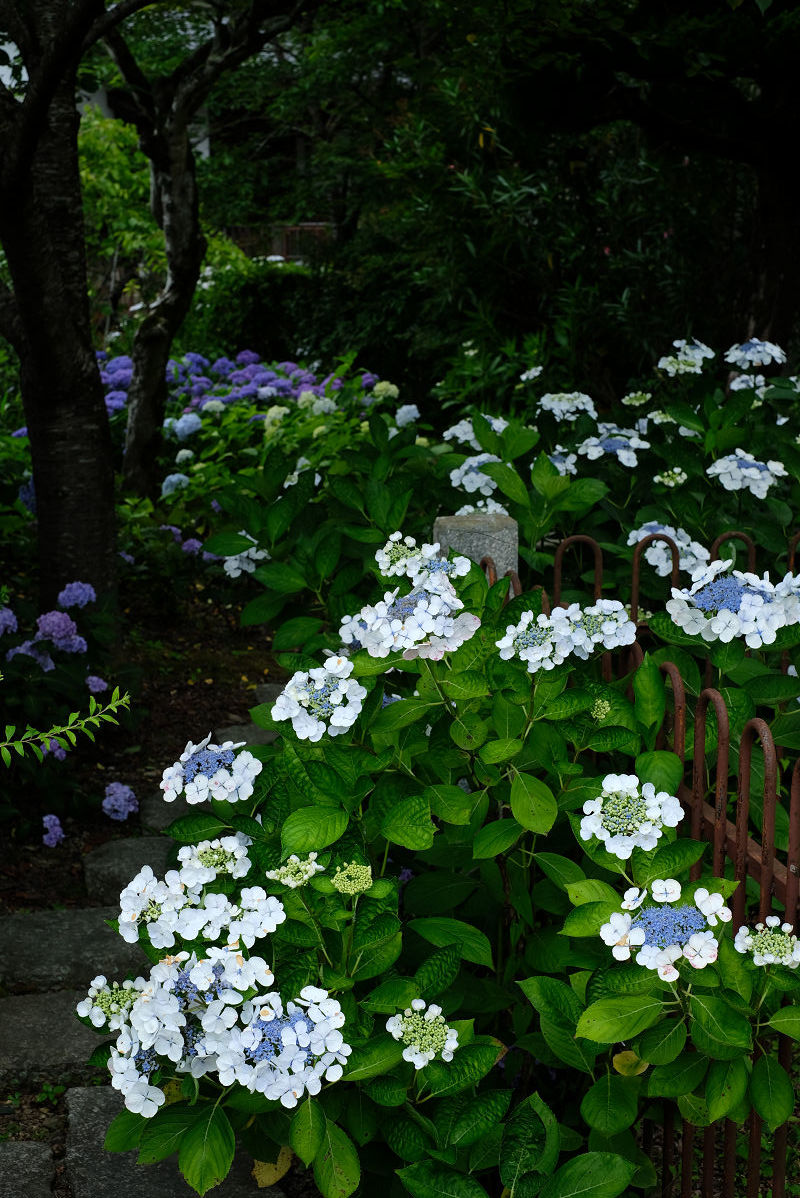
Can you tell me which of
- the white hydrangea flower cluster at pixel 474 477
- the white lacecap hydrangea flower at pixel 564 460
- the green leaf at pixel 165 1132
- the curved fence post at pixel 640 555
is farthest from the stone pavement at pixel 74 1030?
the white lacecap hydrangea flower at pixel 564 460

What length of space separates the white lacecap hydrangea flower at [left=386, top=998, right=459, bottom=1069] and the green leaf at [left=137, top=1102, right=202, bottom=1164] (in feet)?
1.00

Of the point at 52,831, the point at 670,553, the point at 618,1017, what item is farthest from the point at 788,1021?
the point at 52,831

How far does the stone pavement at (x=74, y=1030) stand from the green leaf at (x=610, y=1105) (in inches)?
26.7

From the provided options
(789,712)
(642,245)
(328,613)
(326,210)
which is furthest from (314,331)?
(789,712)

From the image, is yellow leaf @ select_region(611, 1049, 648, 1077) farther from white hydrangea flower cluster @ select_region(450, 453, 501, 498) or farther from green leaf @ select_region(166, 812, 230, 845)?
white hydrangea flower cluster @ select_region(450, 453, 501, 498)

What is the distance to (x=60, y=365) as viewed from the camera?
12.0 ft

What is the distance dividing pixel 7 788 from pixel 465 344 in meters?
4.56

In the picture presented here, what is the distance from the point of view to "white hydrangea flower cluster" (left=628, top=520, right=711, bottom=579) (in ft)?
9.02

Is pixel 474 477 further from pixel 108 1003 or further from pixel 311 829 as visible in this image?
pixel 108 1003

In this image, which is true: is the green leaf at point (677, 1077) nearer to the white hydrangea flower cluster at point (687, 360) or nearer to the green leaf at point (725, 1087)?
the green leaf at point (725, 1087)

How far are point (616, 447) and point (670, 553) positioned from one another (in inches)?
19.7

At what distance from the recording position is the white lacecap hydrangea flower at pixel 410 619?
168 cm

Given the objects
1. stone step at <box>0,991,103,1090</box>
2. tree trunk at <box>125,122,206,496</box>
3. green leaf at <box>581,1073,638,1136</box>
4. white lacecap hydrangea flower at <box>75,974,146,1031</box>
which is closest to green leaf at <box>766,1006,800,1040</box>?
green leaf at <box>581,1073,638,1136</box>

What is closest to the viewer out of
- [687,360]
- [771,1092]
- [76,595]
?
[771,1092]
